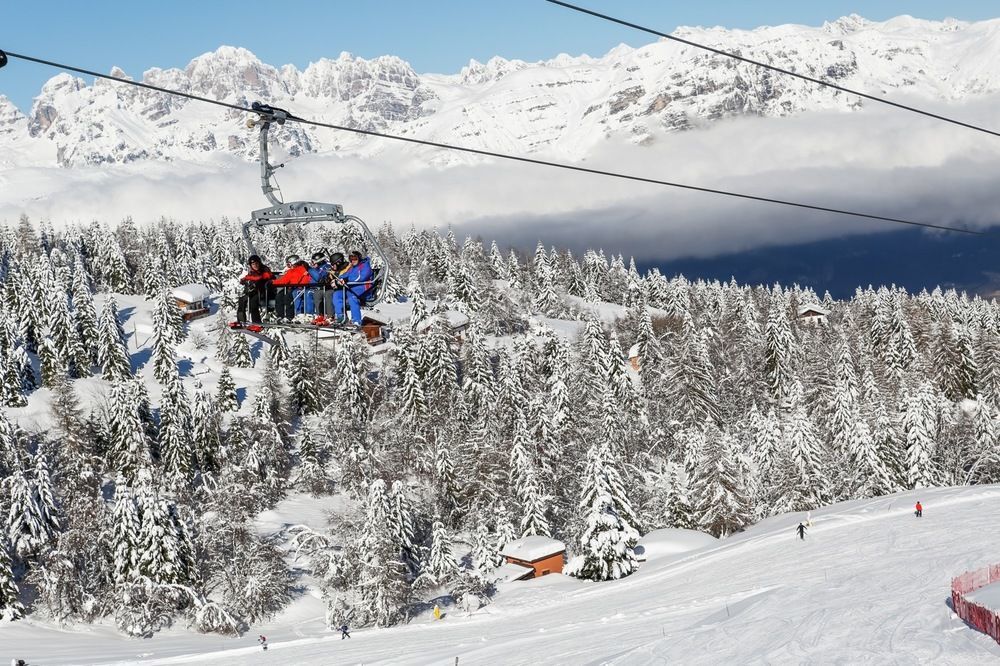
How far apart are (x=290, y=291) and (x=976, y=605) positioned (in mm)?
28266

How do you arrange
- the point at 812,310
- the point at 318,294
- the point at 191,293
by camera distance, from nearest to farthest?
the point at 318,294 → the point at 191,293 → the point at 812,310

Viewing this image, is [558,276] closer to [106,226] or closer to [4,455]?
[106,226]

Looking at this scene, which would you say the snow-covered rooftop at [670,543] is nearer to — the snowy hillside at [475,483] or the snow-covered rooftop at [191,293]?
the snowy hillside at [475,483]

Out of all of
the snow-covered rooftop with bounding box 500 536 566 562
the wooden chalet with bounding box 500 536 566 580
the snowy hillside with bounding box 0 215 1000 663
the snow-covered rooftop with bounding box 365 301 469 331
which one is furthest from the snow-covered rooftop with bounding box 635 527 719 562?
the snow-covered rooftop with bounding box 365 301 469 331

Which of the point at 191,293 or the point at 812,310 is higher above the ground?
the point at 191,293

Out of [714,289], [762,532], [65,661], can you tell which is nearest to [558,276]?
[714,289]

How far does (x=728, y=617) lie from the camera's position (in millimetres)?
41656

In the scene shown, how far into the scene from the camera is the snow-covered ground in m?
36.0

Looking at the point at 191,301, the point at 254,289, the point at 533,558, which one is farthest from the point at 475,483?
the point at 191,301

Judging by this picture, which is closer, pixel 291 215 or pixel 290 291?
pixel 291 215

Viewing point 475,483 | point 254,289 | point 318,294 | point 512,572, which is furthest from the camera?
point 475,483

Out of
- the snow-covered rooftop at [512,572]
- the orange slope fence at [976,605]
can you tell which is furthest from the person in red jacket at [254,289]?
the snow-covered rooftop at [512,572]

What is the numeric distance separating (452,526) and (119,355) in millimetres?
46082

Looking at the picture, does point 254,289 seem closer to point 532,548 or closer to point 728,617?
point 728,617
